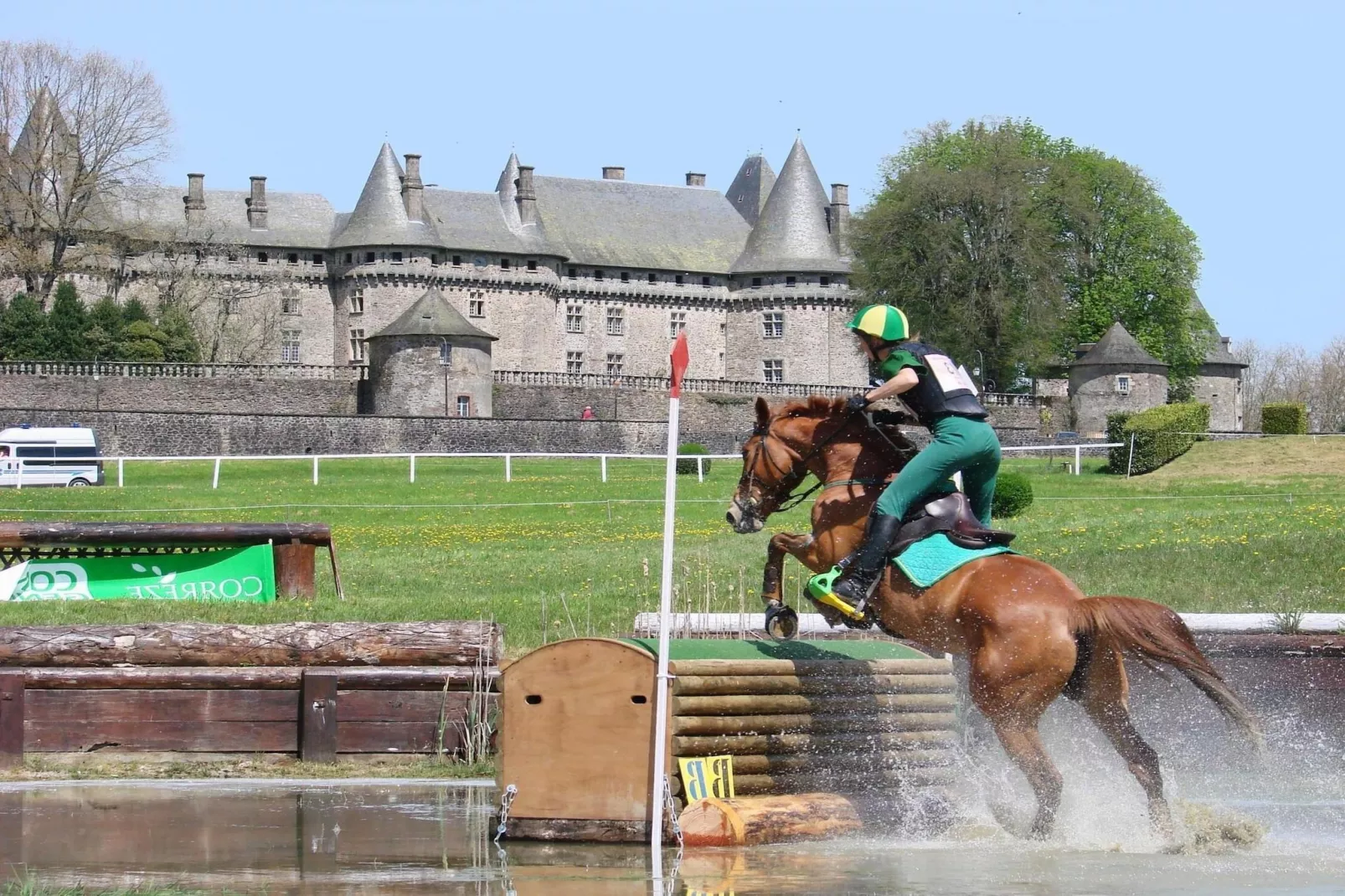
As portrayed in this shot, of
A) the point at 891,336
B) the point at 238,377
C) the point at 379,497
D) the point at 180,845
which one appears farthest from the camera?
the point at 238,377

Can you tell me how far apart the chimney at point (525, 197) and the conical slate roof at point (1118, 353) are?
3163 centimetres

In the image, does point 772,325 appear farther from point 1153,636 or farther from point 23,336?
point 1153,636

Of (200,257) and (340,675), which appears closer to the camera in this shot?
(340,675)

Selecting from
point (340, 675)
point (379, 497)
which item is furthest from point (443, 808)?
point (379, 497)

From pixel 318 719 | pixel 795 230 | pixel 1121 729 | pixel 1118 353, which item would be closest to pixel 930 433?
pixel 1121 729

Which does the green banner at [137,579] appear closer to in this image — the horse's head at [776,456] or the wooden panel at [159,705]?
the wooden panel at [159,705]

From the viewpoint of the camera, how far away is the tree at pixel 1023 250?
7500 cm

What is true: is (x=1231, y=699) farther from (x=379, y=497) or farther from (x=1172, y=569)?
(x=379, y=497)

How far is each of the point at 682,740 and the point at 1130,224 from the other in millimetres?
77606

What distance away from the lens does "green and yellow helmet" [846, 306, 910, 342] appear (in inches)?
406

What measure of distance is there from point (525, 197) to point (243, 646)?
86236mm

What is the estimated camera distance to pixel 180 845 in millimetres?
9484

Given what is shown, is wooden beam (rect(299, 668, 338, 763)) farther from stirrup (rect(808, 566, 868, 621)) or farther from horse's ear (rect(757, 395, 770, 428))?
stirrup (rect(808, 566, 868, 621))

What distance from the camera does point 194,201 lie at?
93.9 meters
